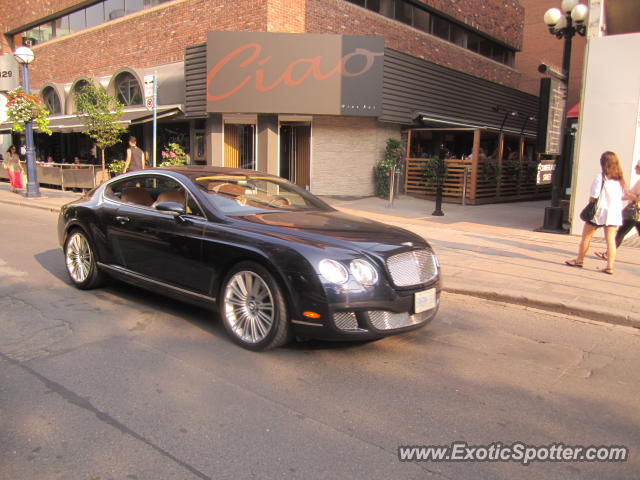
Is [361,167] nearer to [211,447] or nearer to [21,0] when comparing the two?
[211,447]

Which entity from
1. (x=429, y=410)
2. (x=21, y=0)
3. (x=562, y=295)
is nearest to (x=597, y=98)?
(x=562, y=295)

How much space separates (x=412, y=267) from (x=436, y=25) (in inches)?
834

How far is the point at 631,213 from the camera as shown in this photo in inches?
295

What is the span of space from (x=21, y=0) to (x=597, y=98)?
31.4 meters

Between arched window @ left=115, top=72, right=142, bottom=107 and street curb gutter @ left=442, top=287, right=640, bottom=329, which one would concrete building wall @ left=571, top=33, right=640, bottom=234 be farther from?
arched window @ left=115, top=72, right=142, bottom=107

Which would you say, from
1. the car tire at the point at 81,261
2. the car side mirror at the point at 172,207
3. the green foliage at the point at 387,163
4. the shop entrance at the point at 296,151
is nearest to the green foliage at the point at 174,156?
the shop entrance at the point at 296,151

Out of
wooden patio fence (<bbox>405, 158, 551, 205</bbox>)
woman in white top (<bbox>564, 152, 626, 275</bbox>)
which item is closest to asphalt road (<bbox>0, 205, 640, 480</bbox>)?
woman in white top (<bbox>564, 152, 626, 275</bbox>)

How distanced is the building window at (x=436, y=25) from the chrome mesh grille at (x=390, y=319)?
16723mm

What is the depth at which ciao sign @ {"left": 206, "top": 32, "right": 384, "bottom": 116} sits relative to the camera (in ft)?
51.3

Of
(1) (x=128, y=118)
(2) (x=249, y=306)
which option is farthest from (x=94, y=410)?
(1) (x=128, y=118)

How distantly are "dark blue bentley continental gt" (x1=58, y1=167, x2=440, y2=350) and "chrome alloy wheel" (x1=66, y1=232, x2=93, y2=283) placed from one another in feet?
0.22

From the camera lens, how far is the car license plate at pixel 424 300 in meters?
4.16

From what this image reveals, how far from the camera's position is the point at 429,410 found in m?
3.39

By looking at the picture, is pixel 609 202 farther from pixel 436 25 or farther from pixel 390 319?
pixel 436 25
